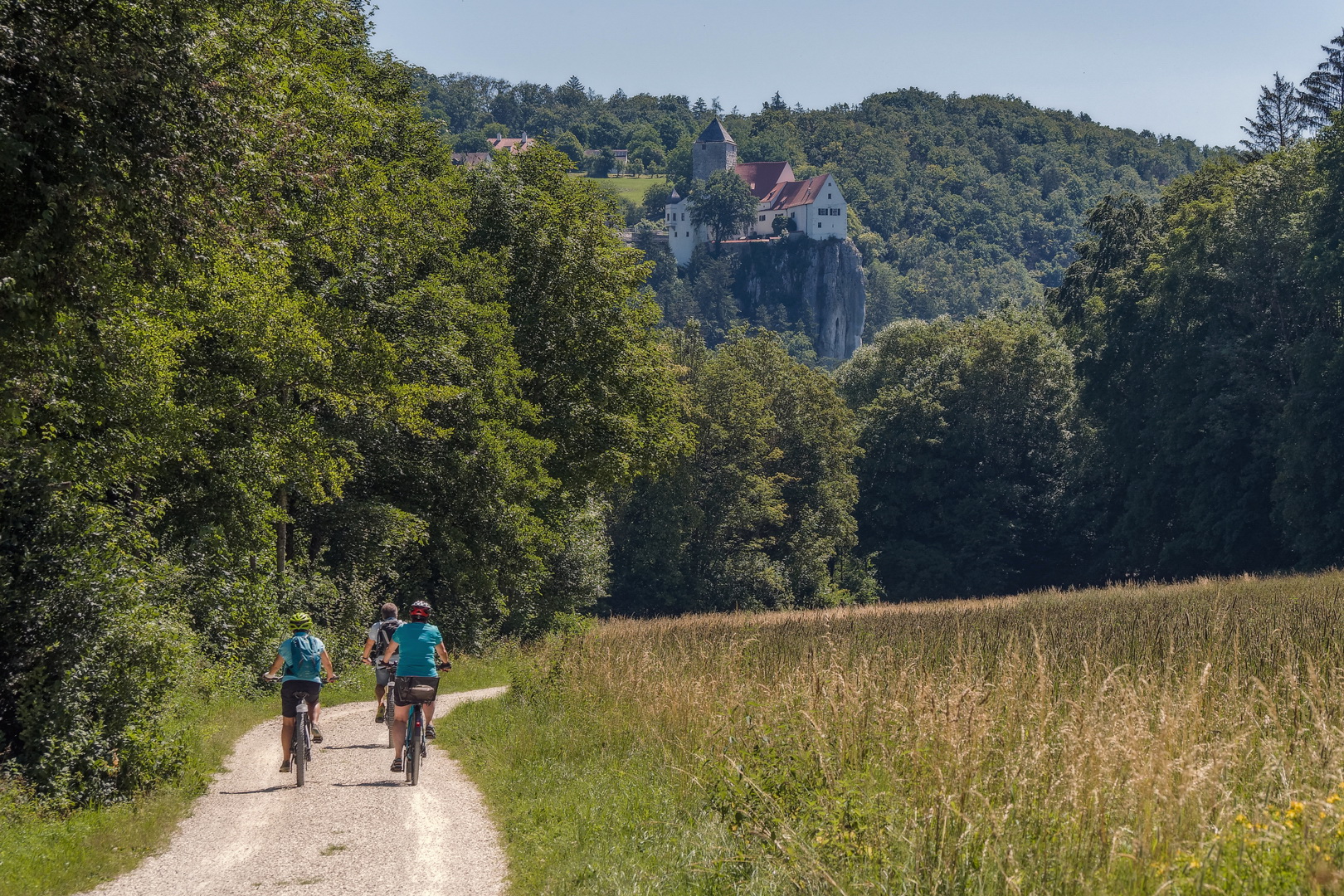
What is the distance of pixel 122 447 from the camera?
14492 millimetres

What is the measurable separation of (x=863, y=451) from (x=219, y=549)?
1816 inches

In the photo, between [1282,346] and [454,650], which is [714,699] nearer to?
[454,650]

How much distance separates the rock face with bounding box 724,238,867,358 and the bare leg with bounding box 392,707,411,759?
175748 millimetres

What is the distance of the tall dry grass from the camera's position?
567 cm

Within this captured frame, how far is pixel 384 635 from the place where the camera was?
14.9 meters

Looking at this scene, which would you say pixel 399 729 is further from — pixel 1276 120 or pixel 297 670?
pixel 1276 120

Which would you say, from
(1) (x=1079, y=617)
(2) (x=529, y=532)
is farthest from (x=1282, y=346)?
(1) (x=1079, y=617)

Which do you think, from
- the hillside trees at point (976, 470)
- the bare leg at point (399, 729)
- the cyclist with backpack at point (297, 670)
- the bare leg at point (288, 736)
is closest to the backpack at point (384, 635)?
the cyclist with backpack at point (297, 670)

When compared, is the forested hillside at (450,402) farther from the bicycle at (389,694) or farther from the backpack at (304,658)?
the bicycle at (389,694)

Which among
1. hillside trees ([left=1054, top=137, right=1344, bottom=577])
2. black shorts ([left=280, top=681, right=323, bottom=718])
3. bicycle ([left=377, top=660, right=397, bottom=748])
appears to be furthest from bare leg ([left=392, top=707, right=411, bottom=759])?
hillside trees ([left=1054, top=137, right=1344, bottom=577])

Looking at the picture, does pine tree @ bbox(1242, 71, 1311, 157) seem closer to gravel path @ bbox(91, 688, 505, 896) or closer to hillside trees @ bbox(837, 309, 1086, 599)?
hillside trees @ bbox(837, 309, 1086, 599)

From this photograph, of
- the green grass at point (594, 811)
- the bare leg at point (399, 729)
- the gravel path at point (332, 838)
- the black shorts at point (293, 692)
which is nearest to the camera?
the green grass at point (594, 811)

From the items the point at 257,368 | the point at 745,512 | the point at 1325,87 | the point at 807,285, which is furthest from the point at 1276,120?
the point at 807,285

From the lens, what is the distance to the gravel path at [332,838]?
8.23 m
